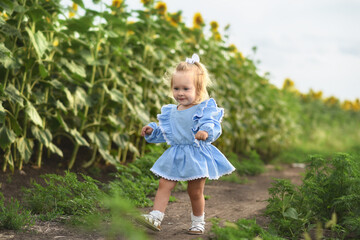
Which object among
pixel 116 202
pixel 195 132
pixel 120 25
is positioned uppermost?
pixel 120 25

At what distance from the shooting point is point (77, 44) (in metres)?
5.28

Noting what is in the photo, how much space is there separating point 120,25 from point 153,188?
2166mm

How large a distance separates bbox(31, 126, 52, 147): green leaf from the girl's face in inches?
81.6

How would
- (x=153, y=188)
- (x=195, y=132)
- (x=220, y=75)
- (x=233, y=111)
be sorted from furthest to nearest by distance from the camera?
(x=233, y=111), (x=220, y=75), (x=153, y=188), (x=195, y=132)

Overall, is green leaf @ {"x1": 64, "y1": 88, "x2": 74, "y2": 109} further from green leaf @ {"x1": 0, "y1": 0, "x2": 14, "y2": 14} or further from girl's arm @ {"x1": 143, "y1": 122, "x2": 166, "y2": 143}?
girl's arm @ {"x1": 143, "y1": 122, "x2": 166, "y2": 143}

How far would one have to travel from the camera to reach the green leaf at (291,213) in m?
3.12

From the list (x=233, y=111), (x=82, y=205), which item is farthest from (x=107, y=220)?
(x=233, y=111)

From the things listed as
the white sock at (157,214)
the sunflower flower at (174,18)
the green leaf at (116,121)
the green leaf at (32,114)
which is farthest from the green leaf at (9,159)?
the sunflower flower at (174,18)

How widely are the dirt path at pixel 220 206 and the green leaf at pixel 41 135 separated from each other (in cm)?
140

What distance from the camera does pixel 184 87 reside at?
125 inches

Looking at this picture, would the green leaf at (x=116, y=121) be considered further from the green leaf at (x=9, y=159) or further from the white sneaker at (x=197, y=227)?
the white sneaker at (x=197, y=227)

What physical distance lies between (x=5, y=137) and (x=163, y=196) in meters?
1.94

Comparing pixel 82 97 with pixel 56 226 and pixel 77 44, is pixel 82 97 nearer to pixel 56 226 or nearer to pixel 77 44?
pixel 77 44

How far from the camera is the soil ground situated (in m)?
3.01
